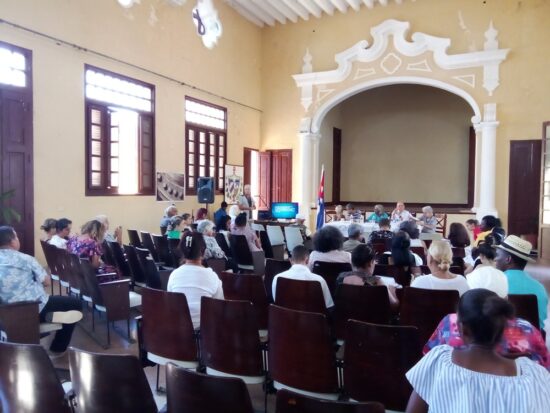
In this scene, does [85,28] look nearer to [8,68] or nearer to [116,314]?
[8,68]

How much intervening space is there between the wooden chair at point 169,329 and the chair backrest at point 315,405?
4.33ft

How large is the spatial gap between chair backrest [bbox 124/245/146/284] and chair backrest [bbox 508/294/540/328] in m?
3.45

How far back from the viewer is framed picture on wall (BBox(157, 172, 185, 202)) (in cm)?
859

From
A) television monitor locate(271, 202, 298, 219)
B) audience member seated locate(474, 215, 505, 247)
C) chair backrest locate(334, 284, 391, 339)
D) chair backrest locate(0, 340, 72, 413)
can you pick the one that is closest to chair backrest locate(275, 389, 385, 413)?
chair backrest locate(0, 340, 72, 413)

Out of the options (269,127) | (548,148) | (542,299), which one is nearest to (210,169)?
(269,127)

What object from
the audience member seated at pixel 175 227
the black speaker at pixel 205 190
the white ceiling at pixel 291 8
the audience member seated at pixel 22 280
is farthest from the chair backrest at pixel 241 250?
the white ceiling at pixel 291 8

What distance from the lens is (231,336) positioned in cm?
245

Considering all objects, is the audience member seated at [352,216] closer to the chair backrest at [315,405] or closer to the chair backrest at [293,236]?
the chair backrest at [293,236]

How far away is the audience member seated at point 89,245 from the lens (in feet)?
13.8

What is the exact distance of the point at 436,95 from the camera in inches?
524

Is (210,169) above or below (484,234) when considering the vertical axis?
above

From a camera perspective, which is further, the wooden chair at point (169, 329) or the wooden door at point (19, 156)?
the wooden door at point (19, 156)

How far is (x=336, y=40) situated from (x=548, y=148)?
17.7ft

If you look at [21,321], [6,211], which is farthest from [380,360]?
[6,211]
